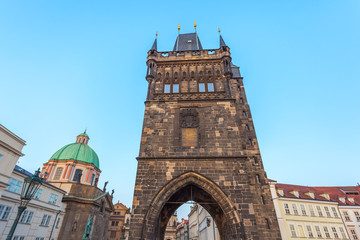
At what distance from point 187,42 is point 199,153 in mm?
14061

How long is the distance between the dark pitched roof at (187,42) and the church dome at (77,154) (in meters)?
24.1

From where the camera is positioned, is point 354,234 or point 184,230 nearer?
point 354,234

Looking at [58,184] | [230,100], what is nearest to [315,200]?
[230,100]

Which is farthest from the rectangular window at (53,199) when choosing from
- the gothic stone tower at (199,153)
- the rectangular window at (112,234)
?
the rectangular window at (112,234)

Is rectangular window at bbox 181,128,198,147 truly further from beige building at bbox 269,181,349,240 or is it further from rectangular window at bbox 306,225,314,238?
rectangular window at bbox 306,225,314,238

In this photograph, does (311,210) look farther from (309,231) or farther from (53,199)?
(53,199)

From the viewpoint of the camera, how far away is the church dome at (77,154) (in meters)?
31.1

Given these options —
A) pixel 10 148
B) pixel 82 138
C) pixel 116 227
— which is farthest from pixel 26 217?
pixel 116 227

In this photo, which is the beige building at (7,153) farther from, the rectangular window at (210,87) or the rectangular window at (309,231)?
the rectangular window at (309,231)

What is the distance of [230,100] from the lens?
45.7ft

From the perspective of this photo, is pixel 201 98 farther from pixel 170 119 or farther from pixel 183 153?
pixel 183 153

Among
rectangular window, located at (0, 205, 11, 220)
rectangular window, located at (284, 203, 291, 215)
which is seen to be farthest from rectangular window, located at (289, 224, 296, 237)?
rectangular window, located at (0, 205, 11, 220)

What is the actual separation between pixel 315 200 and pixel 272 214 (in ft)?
53.9

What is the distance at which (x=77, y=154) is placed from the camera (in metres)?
31.7
